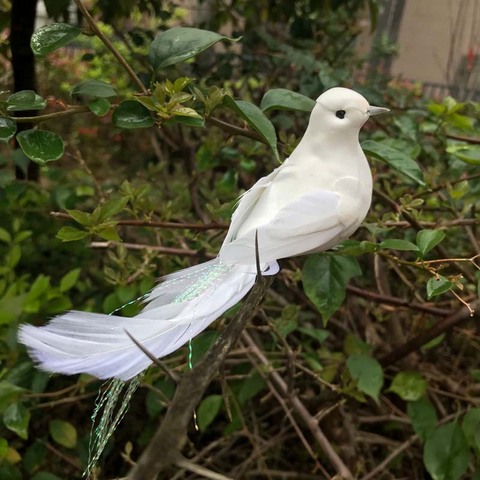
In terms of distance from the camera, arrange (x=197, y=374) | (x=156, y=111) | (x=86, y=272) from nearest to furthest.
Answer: (x=197, y=374) < (x=156, y=111) < (x=86, y=272)

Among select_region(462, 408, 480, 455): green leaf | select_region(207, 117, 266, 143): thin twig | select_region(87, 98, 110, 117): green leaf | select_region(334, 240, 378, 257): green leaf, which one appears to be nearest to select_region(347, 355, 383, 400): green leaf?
select_region(462, 408, 480, 455): green leaf

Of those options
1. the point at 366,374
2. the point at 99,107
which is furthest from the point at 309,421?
the point at 99,107

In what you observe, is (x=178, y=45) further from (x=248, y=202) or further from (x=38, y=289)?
(x=38, y=289)

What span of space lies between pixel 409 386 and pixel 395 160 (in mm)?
349

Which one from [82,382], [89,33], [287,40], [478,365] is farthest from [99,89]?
[287,40]

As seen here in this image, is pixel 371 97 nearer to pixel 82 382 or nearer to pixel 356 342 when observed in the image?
pixel 356 342

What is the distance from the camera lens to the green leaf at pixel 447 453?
0.64m

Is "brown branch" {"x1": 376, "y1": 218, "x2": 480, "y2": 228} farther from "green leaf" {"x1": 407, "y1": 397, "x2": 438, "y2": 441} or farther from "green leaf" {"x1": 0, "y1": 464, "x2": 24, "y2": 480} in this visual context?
"green leaf" {"x1": 0, "y1": 464, "x2": 24, "y2": 480}

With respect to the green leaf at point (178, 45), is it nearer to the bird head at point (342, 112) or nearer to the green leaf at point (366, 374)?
the bird head at point (342, 112)

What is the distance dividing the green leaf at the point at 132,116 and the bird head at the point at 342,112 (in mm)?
154

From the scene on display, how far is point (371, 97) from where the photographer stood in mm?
946

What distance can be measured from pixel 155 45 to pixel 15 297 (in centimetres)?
37

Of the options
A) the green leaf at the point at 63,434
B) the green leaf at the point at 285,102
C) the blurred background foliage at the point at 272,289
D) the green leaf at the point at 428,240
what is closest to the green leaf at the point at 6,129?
the blurred background foliage at the point at 272,289

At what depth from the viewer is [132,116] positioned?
0.50 metres
